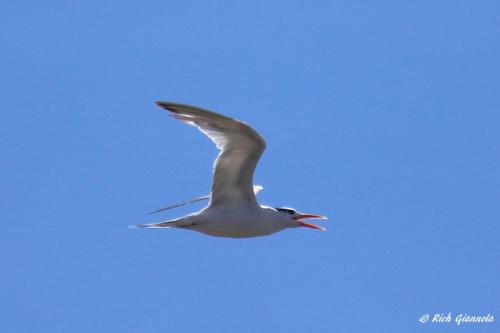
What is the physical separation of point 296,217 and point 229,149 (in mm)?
1983

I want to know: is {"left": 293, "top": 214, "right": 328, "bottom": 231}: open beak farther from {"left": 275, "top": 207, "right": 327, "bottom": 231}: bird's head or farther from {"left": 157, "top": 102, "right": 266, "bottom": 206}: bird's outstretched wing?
{"left": 157, "top": 102, "right": 266, "bottom": 206}: bird's outstretched wing

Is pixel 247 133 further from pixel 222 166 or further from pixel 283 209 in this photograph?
pixel 283 209

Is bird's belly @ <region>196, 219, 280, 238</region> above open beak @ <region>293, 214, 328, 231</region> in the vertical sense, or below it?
below

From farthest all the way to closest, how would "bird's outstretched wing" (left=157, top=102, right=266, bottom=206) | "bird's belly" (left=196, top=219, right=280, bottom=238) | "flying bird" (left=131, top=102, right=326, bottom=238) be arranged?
"bird's belly" (left=196, top=219, right=280, bottom=238)
"flying bird" (left=131, top=102, right=326, bottom=238)
"bird's outstretched wing" (left=157, top=102, right=266, bottom=206)

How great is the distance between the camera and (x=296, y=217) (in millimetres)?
15656

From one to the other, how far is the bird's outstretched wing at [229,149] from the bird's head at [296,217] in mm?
780

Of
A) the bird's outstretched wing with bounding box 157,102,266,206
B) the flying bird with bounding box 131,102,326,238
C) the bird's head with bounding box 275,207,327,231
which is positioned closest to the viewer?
the bird's outstretched wing with bounding box 157,102,266,206

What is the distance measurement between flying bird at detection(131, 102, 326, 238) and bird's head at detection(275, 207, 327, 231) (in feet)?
1.32

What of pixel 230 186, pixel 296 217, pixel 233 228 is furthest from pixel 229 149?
pixel 296 217

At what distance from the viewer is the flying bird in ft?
45.2

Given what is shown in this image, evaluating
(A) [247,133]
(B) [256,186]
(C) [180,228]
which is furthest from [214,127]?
(B) [256,186]

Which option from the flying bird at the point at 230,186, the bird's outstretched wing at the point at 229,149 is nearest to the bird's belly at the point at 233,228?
the flying bird at the point at 230,186

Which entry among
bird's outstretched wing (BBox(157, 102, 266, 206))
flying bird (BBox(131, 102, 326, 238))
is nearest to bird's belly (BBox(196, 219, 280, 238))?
flying bird (BBox(131, 102, 326, 238))

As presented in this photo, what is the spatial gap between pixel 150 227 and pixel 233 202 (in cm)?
113
